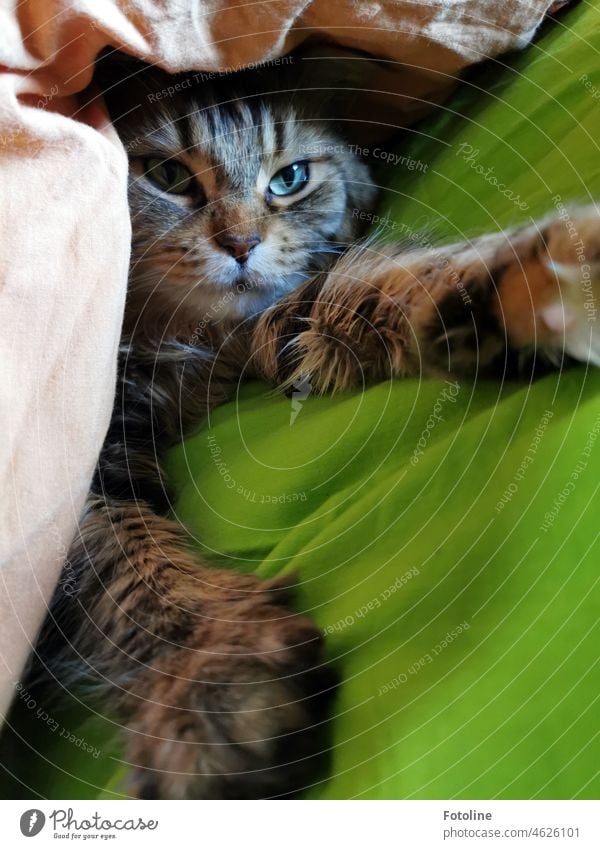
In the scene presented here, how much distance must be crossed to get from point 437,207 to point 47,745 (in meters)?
0.50

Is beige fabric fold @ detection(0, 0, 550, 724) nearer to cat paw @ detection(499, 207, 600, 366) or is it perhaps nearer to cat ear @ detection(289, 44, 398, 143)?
cat ear @ detection(289, 44, 398, 143)

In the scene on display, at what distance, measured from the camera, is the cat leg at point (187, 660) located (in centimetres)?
49

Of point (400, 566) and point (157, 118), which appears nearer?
point (400, 566)

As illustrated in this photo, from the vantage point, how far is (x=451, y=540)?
0.51 metres

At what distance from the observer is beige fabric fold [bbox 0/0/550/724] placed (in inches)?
19.1

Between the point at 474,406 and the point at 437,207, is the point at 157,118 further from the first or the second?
the point at 474,406

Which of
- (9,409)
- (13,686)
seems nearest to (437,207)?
(9,409)

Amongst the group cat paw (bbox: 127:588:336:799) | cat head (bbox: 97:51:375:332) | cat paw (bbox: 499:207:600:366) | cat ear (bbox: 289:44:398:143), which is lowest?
cat paw (bbox: 127:588:336:799)
